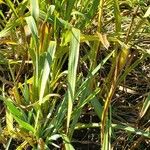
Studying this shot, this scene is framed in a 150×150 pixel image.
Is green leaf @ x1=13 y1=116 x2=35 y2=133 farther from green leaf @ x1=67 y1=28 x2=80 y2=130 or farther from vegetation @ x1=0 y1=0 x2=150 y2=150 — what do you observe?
green leaf @ x1=67 y1=28 x2=80 y2=130

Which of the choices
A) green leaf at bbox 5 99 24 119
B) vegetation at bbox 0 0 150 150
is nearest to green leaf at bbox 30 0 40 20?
vegetation at bbox 0 0 150 150

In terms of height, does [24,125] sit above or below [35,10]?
below

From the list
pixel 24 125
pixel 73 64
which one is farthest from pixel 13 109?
pixel 73 64

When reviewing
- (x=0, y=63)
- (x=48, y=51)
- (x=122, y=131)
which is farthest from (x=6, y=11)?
(x=122, y=131)

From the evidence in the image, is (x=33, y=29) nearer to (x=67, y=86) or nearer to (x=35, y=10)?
(x=35, y=10)

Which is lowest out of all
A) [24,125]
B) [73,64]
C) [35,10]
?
[24,125]

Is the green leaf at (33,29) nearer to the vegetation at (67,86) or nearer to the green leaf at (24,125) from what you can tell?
the vegetation at (67,86)

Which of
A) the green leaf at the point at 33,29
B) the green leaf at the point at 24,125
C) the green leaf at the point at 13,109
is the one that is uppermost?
the green leaf at the point at 33,29

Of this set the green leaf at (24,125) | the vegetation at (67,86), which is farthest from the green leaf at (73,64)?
the green leaf at (24,125)
